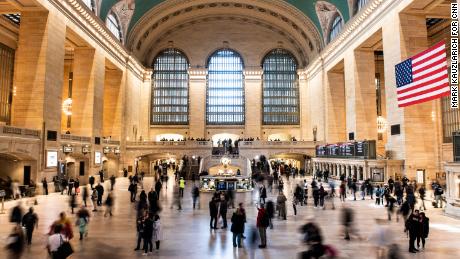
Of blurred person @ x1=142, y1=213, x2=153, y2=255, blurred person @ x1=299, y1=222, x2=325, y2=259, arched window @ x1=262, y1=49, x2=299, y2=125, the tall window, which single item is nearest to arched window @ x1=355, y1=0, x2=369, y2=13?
arched window @ x1=262, y1=49, x2=299, y2=125

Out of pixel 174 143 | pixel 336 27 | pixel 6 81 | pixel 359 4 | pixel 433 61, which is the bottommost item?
pixel 174 143

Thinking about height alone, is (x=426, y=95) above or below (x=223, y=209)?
above

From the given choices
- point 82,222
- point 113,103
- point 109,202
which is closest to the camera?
point 82,222

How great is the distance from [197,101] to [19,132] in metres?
27.8

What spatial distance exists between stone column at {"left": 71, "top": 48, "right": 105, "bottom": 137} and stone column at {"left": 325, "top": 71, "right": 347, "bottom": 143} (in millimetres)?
21841

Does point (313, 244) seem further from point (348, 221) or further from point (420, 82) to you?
point (420, 82)

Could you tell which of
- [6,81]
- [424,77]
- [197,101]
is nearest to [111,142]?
[6,81]

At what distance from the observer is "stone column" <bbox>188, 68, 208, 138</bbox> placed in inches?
1741

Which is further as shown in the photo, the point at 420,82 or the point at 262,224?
the point at 420,82

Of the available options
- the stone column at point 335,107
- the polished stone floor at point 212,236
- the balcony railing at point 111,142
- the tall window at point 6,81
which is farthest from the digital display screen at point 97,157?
the stone column at point 335,107

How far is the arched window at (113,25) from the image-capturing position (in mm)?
31969

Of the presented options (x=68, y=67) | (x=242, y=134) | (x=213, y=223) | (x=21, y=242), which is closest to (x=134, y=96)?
(x=68, y=67)

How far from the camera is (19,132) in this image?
58.2ft

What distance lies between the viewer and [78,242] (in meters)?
8.98
